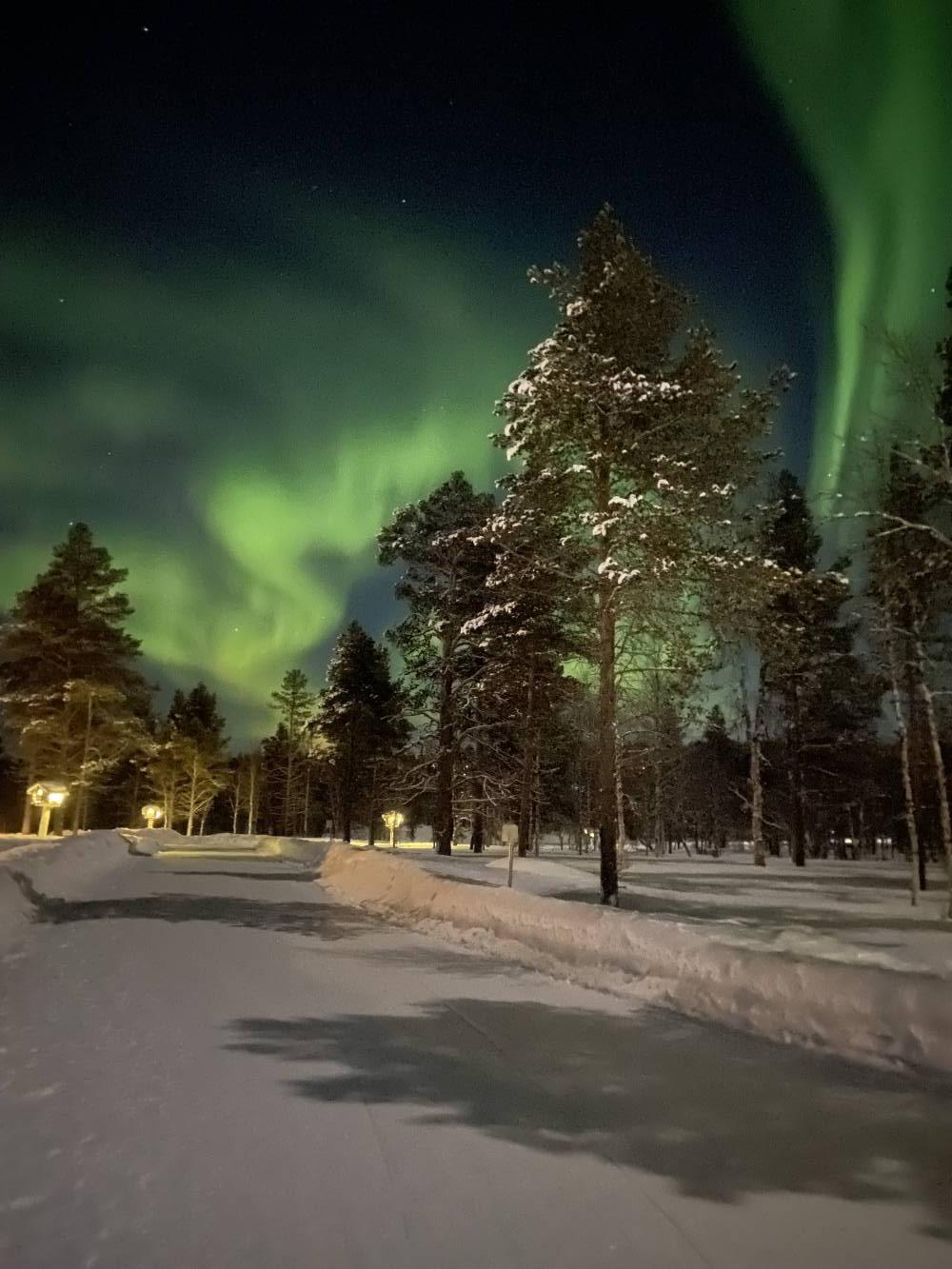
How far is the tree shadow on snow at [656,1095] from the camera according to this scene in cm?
477

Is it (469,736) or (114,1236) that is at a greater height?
(469,736)

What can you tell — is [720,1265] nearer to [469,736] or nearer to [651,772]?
[469,736]

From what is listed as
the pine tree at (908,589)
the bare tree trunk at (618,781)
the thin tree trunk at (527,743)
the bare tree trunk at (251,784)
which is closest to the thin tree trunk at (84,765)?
the thin tree trunk at (527,743)

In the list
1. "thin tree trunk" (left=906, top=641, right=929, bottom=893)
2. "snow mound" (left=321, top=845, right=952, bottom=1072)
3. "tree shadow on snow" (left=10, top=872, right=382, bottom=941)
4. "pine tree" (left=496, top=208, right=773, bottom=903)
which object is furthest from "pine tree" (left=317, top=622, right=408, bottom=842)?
"snow mound" (left=321, top=845, right=952, bottom=1072)

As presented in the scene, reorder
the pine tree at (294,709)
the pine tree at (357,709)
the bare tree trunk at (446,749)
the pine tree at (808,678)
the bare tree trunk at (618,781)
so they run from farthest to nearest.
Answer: the pine tree at (294,709) < the pine tree at (357,709) < the pine tree at (808,678) < the bare tree trunk at (446,749) < the bare tree trunk at (618,781)

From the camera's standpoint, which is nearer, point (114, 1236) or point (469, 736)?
point (114, 1236)

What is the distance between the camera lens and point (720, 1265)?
371 centimetres

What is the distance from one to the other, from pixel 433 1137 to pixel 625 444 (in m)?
14.7

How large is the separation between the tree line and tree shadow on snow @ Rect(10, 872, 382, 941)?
4.99m

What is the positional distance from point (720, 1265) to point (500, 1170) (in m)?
1.25

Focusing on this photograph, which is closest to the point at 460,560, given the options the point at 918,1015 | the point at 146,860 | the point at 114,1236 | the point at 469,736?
the point at 469,736

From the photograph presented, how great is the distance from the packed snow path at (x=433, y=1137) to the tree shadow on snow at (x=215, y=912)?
5.26 m

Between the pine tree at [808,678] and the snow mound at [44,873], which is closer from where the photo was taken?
the snow mound at [44,873]

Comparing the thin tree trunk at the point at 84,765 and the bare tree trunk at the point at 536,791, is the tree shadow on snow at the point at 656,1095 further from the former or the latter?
the thin tree trunk at the point at 84,765
